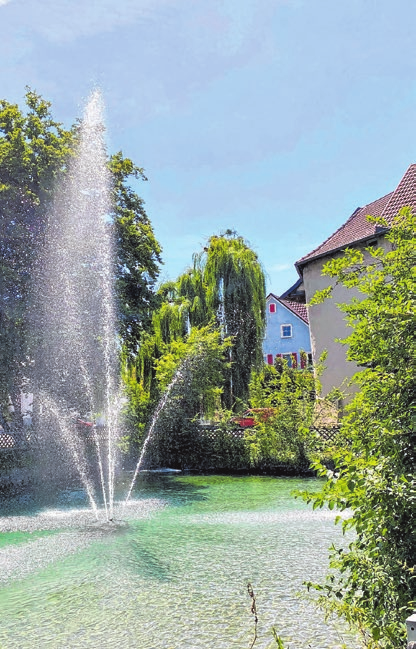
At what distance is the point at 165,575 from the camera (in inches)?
241

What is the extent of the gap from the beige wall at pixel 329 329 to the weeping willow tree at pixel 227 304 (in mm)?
4041

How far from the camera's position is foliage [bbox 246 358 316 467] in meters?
15.9

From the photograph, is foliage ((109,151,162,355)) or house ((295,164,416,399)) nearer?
foliage ((109,151,162,355))

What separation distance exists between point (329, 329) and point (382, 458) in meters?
17.0

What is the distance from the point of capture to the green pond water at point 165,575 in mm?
4453

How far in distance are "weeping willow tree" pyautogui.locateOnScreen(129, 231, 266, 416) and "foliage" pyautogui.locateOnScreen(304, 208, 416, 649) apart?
19.3 m

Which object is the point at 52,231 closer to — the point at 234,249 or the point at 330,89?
the point at 330,89

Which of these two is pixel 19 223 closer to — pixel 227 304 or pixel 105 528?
pixel 105 528

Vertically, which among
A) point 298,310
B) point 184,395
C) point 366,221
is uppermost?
point 298,310

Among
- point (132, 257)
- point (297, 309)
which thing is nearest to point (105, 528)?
point (132, 257)

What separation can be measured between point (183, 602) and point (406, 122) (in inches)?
407

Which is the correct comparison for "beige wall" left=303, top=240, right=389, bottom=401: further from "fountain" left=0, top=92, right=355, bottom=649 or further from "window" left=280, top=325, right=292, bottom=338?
"window" left=280, top=325, right=292, bottom=338

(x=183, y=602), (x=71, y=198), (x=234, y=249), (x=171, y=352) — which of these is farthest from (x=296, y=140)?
(x=234, y=249)

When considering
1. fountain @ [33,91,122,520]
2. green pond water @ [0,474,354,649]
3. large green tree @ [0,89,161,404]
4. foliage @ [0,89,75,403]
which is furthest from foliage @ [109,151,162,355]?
green pond water @ [0,474,354,649]
